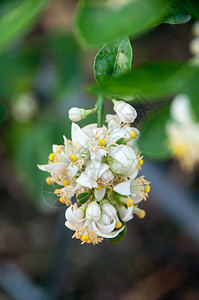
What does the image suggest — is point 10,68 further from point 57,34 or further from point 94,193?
point 94,193

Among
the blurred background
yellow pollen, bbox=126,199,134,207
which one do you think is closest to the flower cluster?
yellow pollen, bbox=126,199,134,207

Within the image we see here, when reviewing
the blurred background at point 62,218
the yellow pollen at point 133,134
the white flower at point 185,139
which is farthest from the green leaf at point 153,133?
the blurred background at point 62,218

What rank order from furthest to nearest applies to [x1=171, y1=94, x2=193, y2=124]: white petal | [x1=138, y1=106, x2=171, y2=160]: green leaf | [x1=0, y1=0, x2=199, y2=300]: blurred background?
[x1=0, y1=0, x2=199, y2=300]: blurred background, [x1=171, y1=94, x2=193, y2=124]: white petal, [x1=138, y1=106, x2=171, y2=160]: green leaf

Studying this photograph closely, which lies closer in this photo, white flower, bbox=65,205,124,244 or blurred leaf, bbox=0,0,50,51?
white flower, bbox=65,205,124,244

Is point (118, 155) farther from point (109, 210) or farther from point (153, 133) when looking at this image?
point (153, 133)

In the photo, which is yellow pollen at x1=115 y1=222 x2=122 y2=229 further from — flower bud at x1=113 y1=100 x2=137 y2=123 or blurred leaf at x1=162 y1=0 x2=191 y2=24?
blurred leaf at x1=162 y1=0 x2=191 y2=24

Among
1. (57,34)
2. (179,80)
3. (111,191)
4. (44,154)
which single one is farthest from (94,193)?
(57,34)
